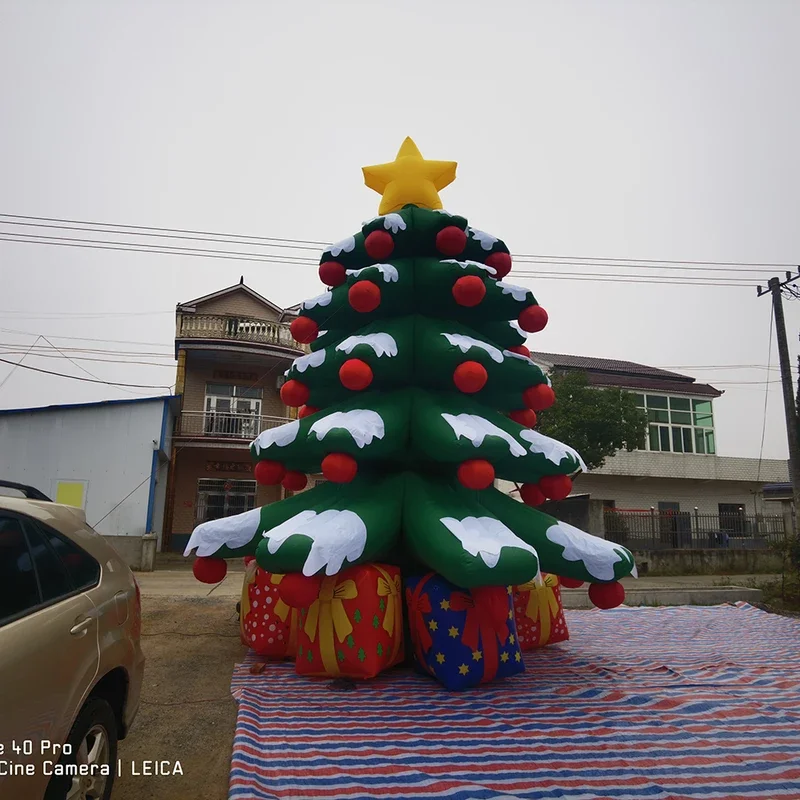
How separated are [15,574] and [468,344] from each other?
4234 millimetres

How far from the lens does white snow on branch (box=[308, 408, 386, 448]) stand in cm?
511

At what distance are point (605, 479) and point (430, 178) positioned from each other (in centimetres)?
1952

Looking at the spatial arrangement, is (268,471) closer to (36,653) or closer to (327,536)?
(327,536)

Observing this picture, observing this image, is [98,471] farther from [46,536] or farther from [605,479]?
[605,479]

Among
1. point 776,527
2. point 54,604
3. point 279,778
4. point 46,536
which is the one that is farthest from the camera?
point 776,527

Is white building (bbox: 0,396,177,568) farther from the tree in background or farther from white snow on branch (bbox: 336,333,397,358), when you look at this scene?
the tree in background

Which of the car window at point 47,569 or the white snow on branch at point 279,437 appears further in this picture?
the white snow on branch at point 279,437

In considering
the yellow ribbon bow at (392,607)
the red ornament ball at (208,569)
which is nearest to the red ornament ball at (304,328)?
the red ornament ball at (208,569)

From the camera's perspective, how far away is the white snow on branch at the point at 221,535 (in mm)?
5484

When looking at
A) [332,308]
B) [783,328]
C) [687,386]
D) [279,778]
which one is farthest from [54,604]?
[687,386]

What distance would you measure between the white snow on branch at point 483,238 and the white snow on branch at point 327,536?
342 cm

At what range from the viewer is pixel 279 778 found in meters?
3.26

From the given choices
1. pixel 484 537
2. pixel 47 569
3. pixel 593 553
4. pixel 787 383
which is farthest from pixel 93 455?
pixel 787 383

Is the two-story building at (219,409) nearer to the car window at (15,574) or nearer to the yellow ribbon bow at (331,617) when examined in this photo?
the yellow ribbon bow at (331,617)
